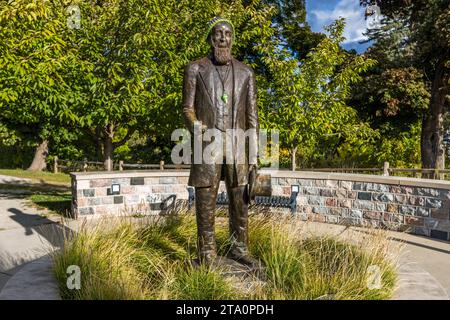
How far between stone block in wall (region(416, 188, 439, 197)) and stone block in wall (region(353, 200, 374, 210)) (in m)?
0.78

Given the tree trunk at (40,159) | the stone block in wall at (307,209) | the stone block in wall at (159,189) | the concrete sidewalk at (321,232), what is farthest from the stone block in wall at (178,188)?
the tree trunk at (40,159)

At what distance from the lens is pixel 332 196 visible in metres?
7.52

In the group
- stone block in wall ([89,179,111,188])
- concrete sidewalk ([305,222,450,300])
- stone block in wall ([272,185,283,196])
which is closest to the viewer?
concrete sidewalk ([305,222,450,300])

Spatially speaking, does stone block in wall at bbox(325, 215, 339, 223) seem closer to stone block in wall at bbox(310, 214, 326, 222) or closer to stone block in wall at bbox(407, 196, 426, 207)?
stone block in wall at bbox(310, 214, 326, 222)

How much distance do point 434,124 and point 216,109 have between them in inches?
547

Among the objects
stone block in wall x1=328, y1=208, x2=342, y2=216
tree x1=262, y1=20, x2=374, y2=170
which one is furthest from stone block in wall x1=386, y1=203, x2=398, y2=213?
tree x1=262, y1=20, x2=374, y2=170

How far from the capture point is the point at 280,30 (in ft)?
58.2

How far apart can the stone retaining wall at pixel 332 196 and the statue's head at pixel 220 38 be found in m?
2.98

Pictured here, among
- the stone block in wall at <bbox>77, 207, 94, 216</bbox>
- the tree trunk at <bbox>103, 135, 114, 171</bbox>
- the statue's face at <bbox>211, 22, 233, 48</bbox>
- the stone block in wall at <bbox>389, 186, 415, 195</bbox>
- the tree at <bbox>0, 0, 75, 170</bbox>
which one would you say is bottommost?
the stone block in wall at <bbox>77, 207, 94, 216</bbox>

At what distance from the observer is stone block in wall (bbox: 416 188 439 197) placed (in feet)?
21.2

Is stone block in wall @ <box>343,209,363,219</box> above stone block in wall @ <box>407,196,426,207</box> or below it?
below

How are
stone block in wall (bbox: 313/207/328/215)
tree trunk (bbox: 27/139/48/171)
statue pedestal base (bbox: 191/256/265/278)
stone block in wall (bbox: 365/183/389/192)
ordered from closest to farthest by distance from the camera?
statue pedestal base (bbox: 191/256/265/278)
stone block in wall (bbox: 365/183/389/192)
stone block in wall (bbox: 313/207/328/215)
tree trunk (bbox: 27/139/48/171)

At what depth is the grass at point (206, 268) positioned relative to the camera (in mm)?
3496

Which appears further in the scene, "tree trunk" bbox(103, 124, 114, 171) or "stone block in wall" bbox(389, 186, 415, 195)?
"tree trunk" bbox(103, 124, 114, 171)
